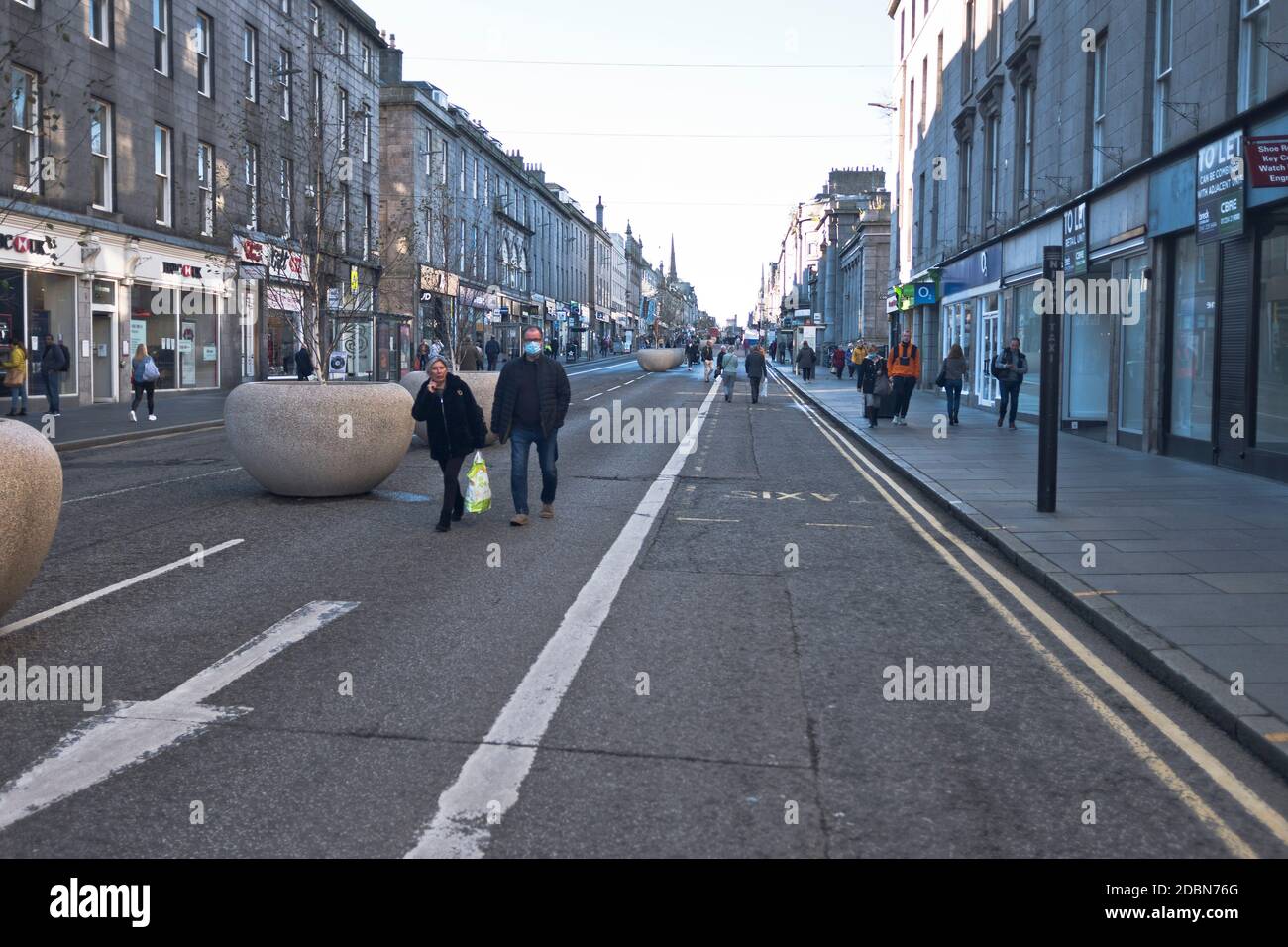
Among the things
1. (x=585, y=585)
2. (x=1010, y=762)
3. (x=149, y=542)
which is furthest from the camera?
(x=149, y=542)

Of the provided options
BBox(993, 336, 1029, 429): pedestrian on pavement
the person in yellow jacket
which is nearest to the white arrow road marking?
the person in yellow jacket

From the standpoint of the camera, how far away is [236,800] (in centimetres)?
439

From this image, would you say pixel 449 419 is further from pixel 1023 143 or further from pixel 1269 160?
pixel 1023 143

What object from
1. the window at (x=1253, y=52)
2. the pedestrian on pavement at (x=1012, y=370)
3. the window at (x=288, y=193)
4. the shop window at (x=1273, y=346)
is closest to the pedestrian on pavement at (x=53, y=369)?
the window at (x=288, y=193)

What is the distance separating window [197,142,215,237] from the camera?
3484 centimetres

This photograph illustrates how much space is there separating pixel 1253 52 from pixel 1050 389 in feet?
22.2

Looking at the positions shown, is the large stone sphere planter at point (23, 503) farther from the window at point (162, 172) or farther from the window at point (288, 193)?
the window at point (162, 172)

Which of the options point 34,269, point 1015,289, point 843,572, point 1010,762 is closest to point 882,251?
point 1015,289

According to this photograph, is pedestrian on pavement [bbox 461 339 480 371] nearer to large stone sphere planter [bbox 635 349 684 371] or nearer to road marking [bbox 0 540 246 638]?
road marking [bbox 0 540 246 638]

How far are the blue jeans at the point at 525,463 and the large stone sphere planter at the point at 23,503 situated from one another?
5.20 meters

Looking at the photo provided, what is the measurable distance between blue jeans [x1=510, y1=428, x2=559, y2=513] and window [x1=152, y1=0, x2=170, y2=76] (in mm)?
25850

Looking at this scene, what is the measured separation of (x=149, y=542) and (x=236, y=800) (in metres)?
6.27

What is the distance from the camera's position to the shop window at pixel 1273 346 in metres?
14.7
